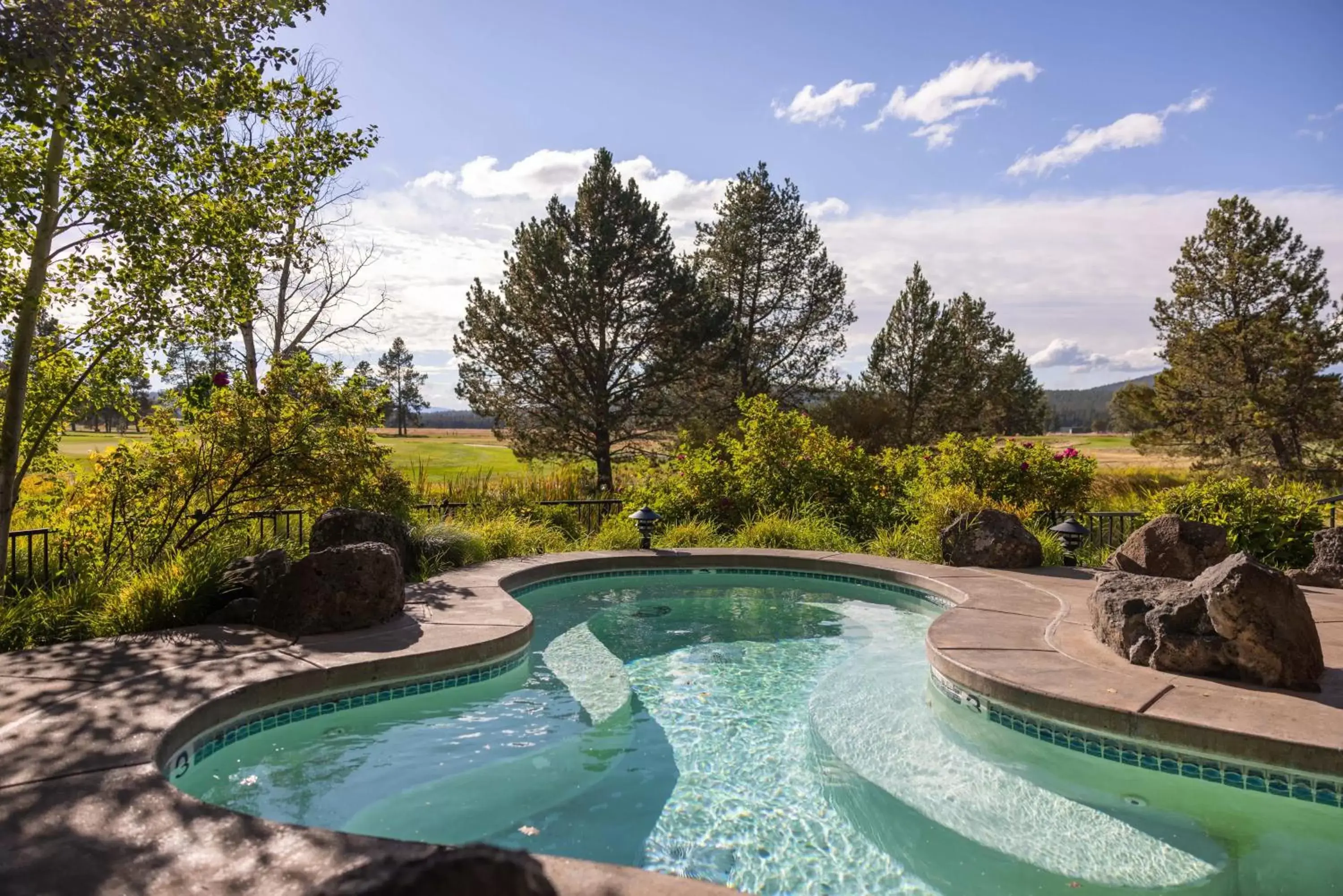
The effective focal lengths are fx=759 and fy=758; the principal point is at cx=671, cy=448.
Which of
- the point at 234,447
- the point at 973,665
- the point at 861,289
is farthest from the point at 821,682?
the point at 861,289

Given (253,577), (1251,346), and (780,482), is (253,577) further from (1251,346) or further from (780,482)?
(1251,346)

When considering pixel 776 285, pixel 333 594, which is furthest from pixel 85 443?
pixel 333 594

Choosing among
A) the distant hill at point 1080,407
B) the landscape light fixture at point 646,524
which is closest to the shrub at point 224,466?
the landscape light fixture at point 646,524

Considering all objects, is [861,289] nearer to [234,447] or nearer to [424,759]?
[234,447]

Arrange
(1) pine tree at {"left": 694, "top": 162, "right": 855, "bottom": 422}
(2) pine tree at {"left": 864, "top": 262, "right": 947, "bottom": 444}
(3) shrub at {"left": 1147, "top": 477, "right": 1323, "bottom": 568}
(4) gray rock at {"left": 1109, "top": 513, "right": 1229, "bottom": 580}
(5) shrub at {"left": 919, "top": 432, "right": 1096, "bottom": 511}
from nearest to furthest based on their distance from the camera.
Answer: (4) gray rock at {"left": 1109, "top": 513, "right": 1229, "bottom": 580}, (3) shrub at {"left": 1147, "top": 477, "right": 1323, "bottom": 568}, (5) shrub at {"left": 919, "top": 432, "right": 1096, "bottom": 511}, (1) pine tree at {"left": 694, "top": 162, "right": 855, "bottom": 422}, (2) pine tree at {"left": 864, "top": 262, "right": 947, "bottom": 444}

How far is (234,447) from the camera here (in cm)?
633

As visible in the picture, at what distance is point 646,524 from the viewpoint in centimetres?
927

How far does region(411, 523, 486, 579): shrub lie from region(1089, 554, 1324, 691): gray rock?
6.04 metres

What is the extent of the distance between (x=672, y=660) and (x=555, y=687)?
1.10 m

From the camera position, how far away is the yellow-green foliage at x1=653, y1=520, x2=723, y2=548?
32.0ft

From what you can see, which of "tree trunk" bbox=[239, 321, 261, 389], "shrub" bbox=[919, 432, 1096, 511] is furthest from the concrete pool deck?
"tree trunk" bbox=[239, 321, 261, 389]

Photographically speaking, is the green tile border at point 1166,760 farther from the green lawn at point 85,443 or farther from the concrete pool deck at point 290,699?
the green lawn at point 85,443

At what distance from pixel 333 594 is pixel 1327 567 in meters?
8.66

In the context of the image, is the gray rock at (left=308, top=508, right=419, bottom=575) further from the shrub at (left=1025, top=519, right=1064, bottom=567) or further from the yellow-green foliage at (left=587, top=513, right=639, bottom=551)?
the shrub at (left=1025, top=519, right=1064, bottom=567)
